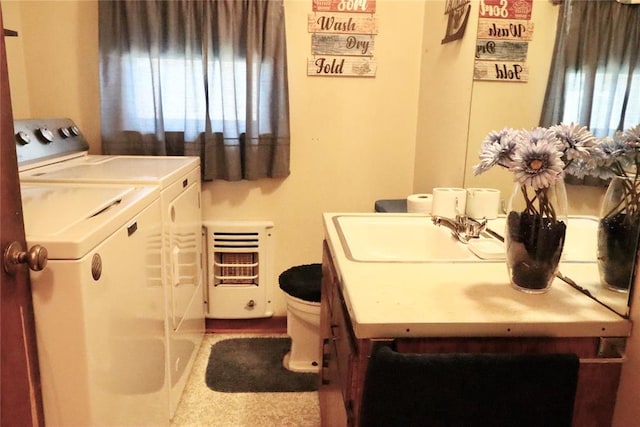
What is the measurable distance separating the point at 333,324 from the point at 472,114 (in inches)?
44.0

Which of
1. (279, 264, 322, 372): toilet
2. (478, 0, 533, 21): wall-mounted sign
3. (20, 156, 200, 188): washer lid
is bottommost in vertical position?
(279, 264, 322, 372): toilet

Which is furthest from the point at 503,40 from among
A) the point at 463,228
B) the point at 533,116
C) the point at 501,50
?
the point at 463,228

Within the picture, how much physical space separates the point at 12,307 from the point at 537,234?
1.15 m

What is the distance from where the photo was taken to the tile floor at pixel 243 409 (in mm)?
2111

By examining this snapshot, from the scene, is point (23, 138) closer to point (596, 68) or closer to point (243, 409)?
point (243, 409)

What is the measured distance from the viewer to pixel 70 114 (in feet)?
8.75

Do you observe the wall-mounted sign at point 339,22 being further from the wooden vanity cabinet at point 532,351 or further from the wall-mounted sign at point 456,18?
the wooden vanity cabinet at point 532,351

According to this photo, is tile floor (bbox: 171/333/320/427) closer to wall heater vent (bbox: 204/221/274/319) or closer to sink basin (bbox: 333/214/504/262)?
wall heater vent (bbox: 204/221/274/319)

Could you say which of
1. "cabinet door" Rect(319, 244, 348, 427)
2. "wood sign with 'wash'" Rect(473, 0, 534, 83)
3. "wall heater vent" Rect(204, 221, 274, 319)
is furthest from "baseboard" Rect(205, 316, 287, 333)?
"wood sign with 'wash'" Rect(473, 0, 534, 83)

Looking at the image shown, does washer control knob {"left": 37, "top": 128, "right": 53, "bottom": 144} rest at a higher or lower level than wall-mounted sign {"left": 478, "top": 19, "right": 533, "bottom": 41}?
lower

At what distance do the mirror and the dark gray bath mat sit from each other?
1306 millimetres

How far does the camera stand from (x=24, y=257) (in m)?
0.99

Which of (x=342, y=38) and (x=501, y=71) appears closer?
(x=501, y=71)

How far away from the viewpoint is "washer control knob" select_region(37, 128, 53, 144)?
217cm
